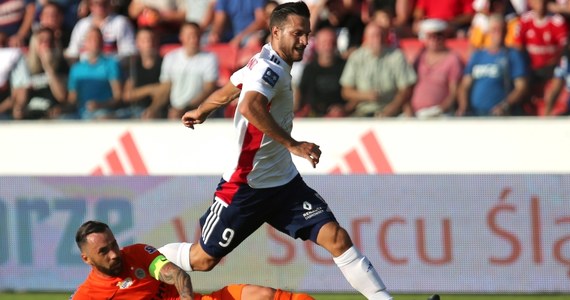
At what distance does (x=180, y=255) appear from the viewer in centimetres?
789

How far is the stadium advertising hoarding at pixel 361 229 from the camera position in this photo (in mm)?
10320

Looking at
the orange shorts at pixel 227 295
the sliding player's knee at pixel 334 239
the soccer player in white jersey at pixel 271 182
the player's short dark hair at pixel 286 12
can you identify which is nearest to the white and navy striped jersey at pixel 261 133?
the soccer player in white jersey at pixel 271 182

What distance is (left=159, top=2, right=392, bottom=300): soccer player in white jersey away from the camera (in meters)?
7.07

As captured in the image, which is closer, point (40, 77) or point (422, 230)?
point (422, 230)

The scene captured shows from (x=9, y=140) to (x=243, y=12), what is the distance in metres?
2.96

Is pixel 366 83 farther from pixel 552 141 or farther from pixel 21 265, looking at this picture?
pixel 21 265

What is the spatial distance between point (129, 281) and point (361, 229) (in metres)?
4.11

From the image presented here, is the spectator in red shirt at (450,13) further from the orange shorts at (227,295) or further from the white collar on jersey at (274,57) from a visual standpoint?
the orange shorts at (227,295)

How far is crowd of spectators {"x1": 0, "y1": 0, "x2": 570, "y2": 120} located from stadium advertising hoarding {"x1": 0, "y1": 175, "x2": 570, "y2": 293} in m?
1.13

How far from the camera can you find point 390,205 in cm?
1062

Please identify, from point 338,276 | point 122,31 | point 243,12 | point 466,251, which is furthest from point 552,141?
point 122,31

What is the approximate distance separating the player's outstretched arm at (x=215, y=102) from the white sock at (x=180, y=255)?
87 cm

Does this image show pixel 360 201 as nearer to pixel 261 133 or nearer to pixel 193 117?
pixel 193 117

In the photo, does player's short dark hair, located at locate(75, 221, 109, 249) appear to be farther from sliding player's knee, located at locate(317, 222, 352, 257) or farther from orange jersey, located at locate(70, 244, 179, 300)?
sliding player's knee, located at locate(317, 222, 352, 257)
